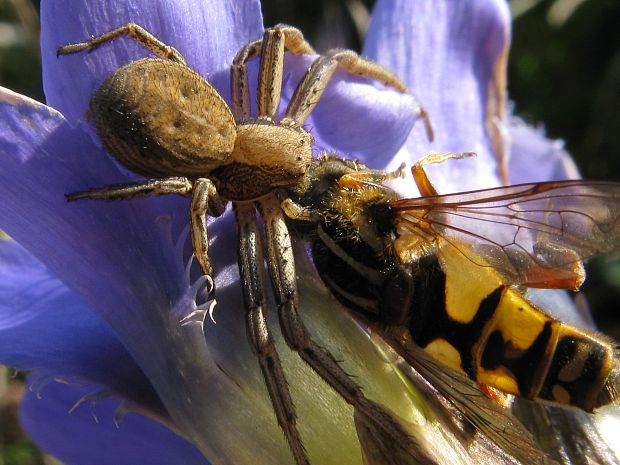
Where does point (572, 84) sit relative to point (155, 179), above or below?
below

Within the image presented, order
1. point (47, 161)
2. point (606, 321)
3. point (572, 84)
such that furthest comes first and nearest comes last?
point (572, 84)
point (606, 321)
point (47, 161)

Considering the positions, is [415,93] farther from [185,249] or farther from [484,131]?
[185,249]

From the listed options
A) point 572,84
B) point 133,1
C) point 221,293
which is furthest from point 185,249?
point 572,84

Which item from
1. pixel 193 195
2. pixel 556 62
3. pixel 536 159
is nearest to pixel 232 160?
pixel 193 195

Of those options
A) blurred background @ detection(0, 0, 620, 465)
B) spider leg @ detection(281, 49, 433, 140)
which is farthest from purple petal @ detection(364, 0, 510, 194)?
blurred background @ detection(0, 0, 620, 465)

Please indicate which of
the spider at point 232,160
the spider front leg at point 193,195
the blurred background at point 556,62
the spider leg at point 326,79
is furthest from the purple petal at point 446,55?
the blurred background at point 556,62

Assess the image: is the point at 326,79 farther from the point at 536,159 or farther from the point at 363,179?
the point at 536,159
